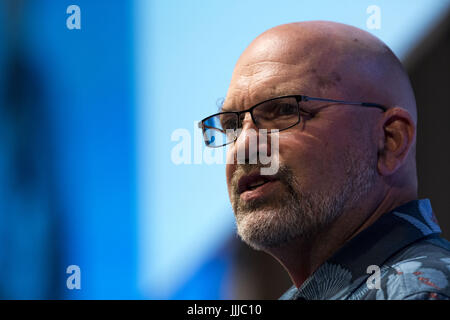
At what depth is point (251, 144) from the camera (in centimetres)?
117

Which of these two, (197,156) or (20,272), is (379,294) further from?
(20,272)

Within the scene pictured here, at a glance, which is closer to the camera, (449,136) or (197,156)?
(197,156)

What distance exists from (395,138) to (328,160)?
18 cm

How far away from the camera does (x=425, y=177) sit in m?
1.97

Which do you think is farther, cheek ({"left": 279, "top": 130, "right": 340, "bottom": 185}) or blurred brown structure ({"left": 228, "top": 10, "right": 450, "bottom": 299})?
blurred brown structure ({"left": 228, "top": 10, "right": 450, "bottom": 299})

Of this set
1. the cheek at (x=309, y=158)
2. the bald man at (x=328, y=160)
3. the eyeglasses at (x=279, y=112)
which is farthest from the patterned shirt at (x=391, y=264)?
the eyeglasses at (x=279, y=112)

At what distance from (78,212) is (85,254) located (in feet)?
0.56

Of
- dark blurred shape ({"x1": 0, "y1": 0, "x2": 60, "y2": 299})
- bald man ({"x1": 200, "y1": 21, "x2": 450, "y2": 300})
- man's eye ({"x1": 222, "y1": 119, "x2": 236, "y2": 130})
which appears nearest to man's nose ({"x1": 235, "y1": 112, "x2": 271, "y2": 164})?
bald man ({"x1": 200, "y1": 21, "x2": 450, "y2": 300})

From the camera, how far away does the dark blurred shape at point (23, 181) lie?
220 cm

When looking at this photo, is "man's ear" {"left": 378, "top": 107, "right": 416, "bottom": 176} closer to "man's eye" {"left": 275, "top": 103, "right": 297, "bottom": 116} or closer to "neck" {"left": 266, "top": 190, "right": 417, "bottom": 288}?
"neck" {"left": 266, "top": 190, "right": 417, "bottom": 288}

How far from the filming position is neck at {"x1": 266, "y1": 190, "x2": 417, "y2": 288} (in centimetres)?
116

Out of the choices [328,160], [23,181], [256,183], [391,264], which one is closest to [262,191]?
[256,183]

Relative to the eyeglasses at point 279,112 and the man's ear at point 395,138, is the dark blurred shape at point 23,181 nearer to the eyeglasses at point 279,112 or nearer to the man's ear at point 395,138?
the eyeglasses at point 279,112
